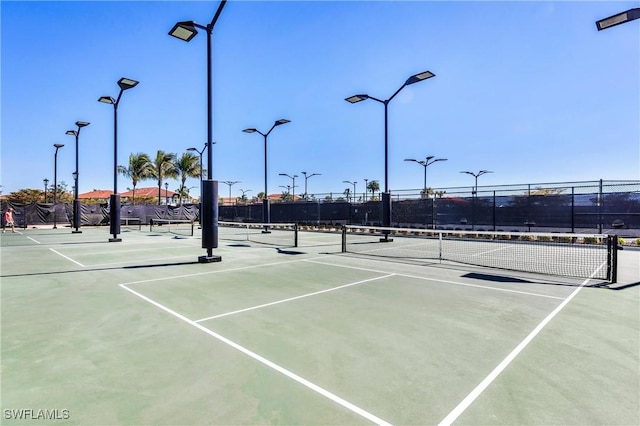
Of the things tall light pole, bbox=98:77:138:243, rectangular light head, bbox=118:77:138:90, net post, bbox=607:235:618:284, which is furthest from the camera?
tall light pole, bbox=98:77:138:243

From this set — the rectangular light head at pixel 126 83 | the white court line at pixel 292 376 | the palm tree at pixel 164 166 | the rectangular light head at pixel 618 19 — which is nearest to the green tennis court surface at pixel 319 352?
the white court line at pixel 292 376

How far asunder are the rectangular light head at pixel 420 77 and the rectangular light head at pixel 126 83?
11496mm

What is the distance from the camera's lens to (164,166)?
54.8 metres

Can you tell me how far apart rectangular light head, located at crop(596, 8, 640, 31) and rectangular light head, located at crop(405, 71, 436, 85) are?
17.8 feet

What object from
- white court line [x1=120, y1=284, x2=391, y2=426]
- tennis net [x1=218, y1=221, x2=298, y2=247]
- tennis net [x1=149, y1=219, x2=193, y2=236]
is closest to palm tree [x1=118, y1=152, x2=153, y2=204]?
tennis net [x1=149, y1=219, x2=193, y2=236]

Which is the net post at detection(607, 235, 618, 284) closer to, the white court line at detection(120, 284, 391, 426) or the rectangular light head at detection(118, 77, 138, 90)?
the white court line at detection(120, 284, 391, 426)

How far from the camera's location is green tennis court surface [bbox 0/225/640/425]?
8.95 feet

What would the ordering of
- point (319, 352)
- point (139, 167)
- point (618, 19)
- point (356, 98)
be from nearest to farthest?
point (319, 352), point (618, 19), point (356, 98), point (139, 167)

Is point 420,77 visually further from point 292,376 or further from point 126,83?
point 292,376

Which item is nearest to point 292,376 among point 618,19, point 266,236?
point 618,19

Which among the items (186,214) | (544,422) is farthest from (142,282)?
(186,214)

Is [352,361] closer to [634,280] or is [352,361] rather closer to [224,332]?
[224,332]

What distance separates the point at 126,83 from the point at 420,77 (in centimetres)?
1226

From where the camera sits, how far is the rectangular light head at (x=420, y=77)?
1322 centimetres
